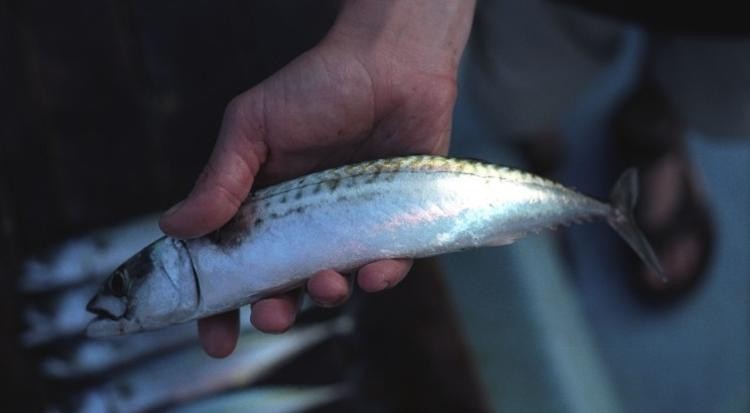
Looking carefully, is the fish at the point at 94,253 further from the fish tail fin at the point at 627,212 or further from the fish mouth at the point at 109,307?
the fish tail fin at the point at 627,212

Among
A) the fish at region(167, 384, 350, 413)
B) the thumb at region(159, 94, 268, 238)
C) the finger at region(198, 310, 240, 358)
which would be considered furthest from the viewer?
the fish at region(167, 384, 350, 413)

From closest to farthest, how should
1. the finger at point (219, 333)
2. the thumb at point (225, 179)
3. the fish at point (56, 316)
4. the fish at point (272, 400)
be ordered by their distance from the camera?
1. the thumb at point (225, 179)
2. the finger at point (219, 333)
3. the fish at point (56, 316)
4. the fish at point (272, 400)

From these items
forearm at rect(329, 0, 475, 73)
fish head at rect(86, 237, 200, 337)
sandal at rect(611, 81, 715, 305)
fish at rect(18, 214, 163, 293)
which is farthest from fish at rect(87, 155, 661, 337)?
sandal at rect(611, 81, 715, 305)

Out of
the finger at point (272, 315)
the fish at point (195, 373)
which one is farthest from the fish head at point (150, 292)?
the fish at point (195, 373)

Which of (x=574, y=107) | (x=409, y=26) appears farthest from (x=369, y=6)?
(x=574, y=107)

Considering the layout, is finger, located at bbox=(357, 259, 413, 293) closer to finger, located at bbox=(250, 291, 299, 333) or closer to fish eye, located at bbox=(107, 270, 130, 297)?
finger, located at bbox=(250, 291, 299, 333)

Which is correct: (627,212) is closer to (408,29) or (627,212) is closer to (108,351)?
(408,29)
